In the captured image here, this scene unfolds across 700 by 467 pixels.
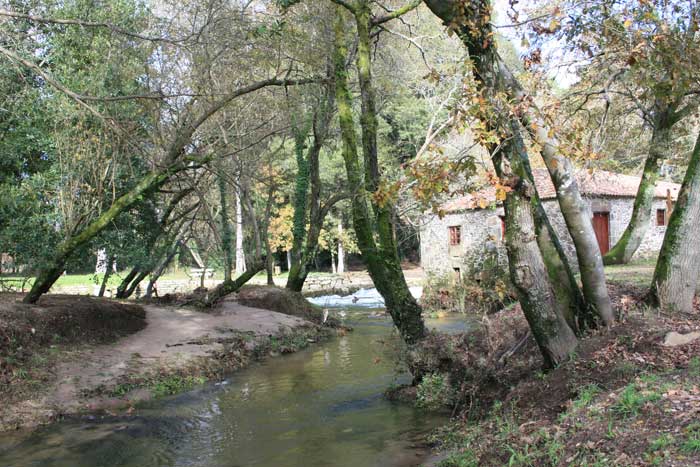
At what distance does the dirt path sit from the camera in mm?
8953

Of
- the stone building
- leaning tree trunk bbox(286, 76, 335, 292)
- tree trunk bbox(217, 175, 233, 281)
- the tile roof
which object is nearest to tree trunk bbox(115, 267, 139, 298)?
tree trunk bbox(217, 175, 233, 281)

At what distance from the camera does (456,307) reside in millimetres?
19922

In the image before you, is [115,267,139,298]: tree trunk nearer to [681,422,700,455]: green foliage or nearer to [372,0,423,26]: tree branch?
[372,0,423,26]: tree branch

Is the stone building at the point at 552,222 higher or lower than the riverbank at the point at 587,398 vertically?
higher

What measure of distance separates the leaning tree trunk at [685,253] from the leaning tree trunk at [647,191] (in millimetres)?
7667

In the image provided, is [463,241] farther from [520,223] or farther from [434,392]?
[520,223]

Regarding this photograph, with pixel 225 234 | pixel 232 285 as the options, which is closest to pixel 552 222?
pixel 225 234

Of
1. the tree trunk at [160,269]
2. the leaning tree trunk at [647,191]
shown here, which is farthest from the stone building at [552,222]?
the tree trunk at [160,269]

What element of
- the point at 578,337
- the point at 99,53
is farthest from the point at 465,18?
the point at 99,53

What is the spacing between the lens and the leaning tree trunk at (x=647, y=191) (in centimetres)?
1473

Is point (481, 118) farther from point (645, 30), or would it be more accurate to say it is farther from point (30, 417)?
point (30, 417)

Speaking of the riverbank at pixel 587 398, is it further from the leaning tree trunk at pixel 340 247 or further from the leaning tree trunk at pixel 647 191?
the leaning tree trunk at pixel 340 247

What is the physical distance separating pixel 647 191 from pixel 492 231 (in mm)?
9326

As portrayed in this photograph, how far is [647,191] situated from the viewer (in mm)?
16406
